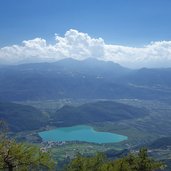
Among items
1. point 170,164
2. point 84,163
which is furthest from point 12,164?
point 170,164

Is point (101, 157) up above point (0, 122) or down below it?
below

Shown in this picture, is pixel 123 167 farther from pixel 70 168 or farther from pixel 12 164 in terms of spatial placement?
pixel 12 164

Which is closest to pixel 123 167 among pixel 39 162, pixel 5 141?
pixel 39 162

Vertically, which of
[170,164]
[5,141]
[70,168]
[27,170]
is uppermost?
[5,141]

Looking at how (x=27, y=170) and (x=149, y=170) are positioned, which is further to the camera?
(x=149, y=170)

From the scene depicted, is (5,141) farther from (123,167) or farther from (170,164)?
(170,164)

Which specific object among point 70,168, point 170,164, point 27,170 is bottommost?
point 170,164

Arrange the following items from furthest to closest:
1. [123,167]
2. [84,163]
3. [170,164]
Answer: [170,164], [84,163], [123,167]

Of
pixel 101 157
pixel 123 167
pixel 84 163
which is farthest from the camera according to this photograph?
pixel 101 157

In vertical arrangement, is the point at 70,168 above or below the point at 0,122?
below
